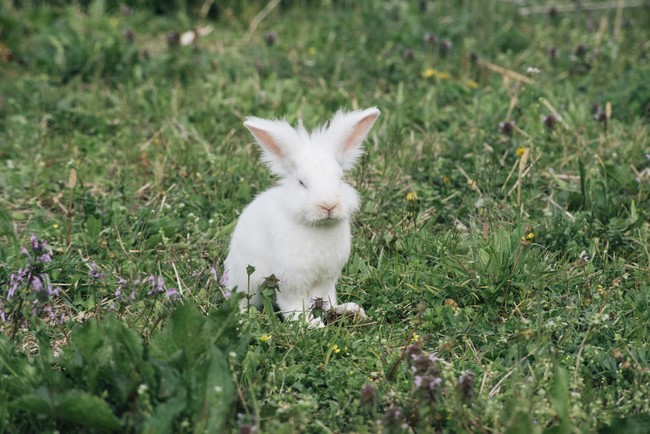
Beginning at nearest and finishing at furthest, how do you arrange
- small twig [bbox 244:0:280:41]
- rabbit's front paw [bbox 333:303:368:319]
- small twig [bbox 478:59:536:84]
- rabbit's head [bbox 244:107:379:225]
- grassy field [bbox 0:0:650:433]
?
grassy field [bbox 0:0:650:433], rabbit's head [bbox 244:107:379:225], rabbit's front paw [bbox 333:303:368:319], small twig [bbox 478:59:536:84], small twig [bbox 244:0:280:41]

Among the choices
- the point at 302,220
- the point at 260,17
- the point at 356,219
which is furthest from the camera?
the point at 260,17

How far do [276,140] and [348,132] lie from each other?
1.02 feet

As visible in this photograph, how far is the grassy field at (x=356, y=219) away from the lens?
3.19m

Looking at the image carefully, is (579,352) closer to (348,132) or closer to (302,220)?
(302,220)

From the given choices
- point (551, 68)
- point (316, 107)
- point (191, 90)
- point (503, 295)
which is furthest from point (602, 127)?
point (191, 90)

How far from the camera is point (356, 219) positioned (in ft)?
15.9

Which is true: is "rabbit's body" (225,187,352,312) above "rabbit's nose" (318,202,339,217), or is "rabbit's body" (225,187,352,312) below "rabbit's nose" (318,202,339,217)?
below

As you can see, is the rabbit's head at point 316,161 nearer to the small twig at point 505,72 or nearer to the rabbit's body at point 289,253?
the rabbit's body at point 289,253

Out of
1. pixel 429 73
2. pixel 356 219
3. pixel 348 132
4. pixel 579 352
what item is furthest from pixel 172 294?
pixel 429 73

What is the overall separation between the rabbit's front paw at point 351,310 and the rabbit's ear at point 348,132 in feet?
2.04

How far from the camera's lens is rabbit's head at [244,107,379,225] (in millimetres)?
3771

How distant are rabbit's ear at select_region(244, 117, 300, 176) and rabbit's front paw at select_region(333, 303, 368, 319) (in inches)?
24.5

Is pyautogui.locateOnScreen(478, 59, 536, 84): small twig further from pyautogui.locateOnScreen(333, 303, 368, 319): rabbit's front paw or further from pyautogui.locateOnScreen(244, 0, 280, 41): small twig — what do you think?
pyautogui.locateOnScreen(333, 303, 368, 319): rabbit's front paw

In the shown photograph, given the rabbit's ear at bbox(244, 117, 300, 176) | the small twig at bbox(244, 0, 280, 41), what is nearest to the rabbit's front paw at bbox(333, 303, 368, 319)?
the rabbit's ear at bbox(244, 117, 300, 176)
